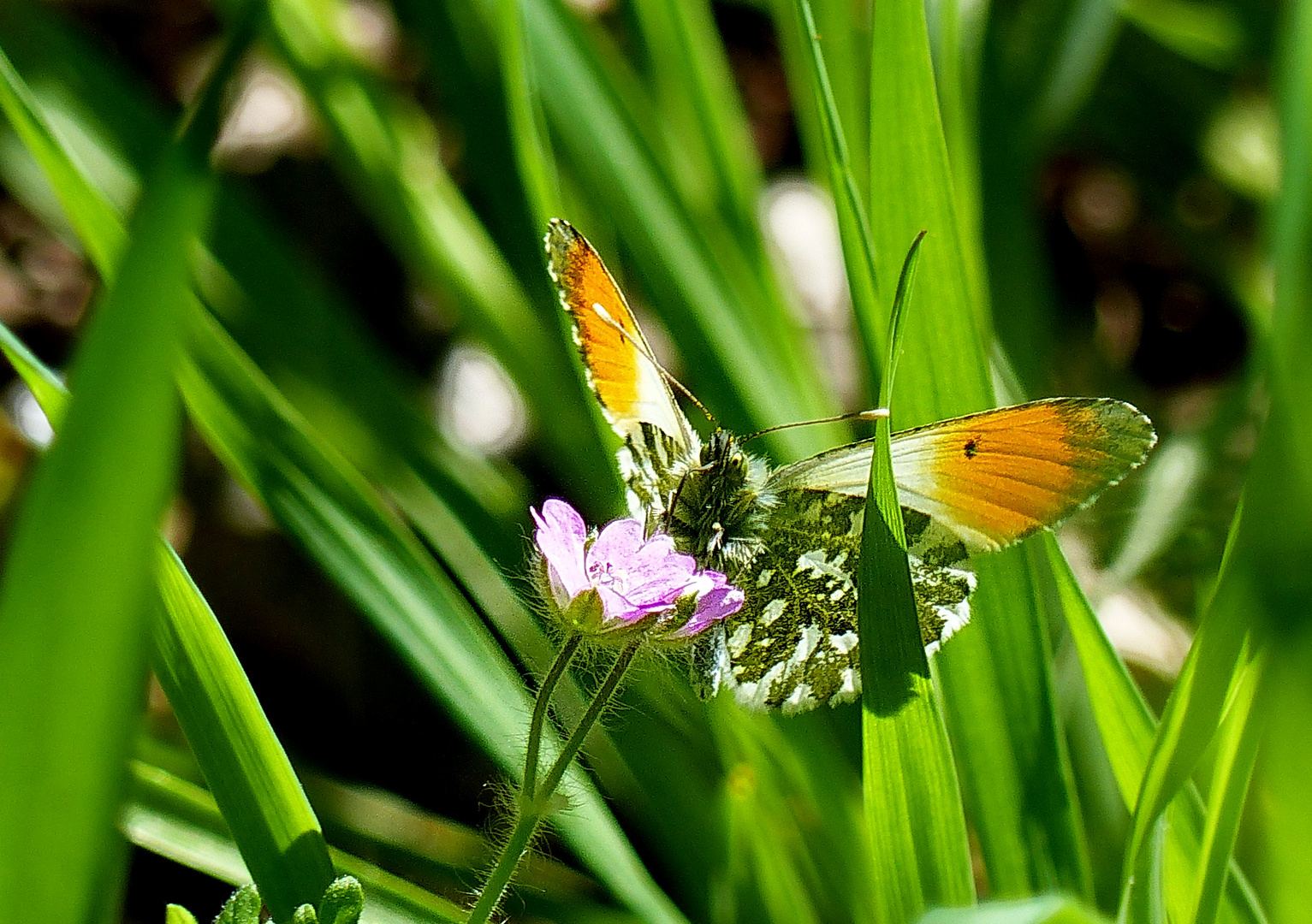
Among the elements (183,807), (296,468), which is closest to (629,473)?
(296,468)

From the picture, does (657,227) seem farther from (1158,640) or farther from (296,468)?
(1158,640)

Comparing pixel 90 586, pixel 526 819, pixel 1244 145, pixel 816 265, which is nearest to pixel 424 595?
pixel 526 819

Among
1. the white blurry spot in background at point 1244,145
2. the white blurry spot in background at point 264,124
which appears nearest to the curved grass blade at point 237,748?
the white blurry spot in background at point 264,124

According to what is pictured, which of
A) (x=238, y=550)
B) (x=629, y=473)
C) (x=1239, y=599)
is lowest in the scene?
(x=1239, y=599)

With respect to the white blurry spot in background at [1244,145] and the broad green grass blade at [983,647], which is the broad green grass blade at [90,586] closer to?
the broad green grass blade at [983,647]

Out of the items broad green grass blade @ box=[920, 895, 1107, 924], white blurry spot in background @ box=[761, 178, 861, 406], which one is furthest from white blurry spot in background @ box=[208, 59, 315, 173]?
broad green grass blade @ box=[920, 895, 1107, 924]

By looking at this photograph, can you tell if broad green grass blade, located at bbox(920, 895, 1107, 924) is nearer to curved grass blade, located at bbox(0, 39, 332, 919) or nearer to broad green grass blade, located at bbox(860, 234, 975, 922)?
broad green grass blade, located at bbox(860, 234, 975, 922)
